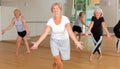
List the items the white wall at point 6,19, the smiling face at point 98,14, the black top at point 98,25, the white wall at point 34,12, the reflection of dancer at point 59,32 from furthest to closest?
the white wall at point 34,12
the white wall at point 6,19
the black top at point 98,25
the smiling face at point 98,14
the reflection of dancer at point 59,32

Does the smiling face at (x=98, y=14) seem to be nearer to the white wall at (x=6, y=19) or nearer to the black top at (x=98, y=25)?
the black top at (x=98, y=25)

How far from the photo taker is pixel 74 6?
13.5 metres

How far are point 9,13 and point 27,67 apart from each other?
25.4 ft

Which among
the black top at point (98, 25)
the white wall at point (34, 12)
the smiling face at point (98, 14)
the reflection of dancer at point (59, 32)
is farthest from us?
the white wall at point (34, 12)

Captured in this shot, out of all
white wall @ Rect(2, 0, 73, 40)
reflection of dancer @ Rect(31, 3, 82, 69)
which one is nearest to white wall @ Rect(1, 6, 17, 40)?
white wall @ Rect(2, 0, 73, 40)

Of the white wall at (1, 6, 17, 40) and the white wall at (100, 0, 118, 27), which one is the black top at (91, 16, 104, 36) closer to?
the white wall at (1, 6, 17, 40)

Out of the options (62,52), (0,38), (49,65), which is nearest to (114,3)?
(0,38)

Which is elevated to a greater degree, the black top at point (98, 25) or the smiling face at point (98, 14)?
the smiling face at point (98, 14)

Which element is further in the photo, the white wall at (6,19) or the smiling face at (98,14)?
the white wall at (6,19)

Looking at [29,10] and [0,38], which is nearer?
[0,38]

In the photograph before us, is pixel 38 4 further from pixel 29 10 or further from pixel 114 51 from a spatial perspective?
pixel 114 51

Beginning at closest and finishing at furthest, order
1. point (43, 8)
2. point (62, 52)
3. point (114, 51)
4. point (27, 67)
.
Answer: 1. point (62, 52)
2. point (27, 67)
3. point (114, 51)
4. point (43, 8)

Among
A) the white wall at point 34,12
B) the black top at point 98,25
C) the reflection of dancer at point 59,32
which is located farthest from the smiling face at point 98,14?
the white wall at point 34,12

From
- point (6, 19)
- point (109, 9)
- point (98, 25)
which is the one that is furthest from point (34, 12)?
point (98, 25)
